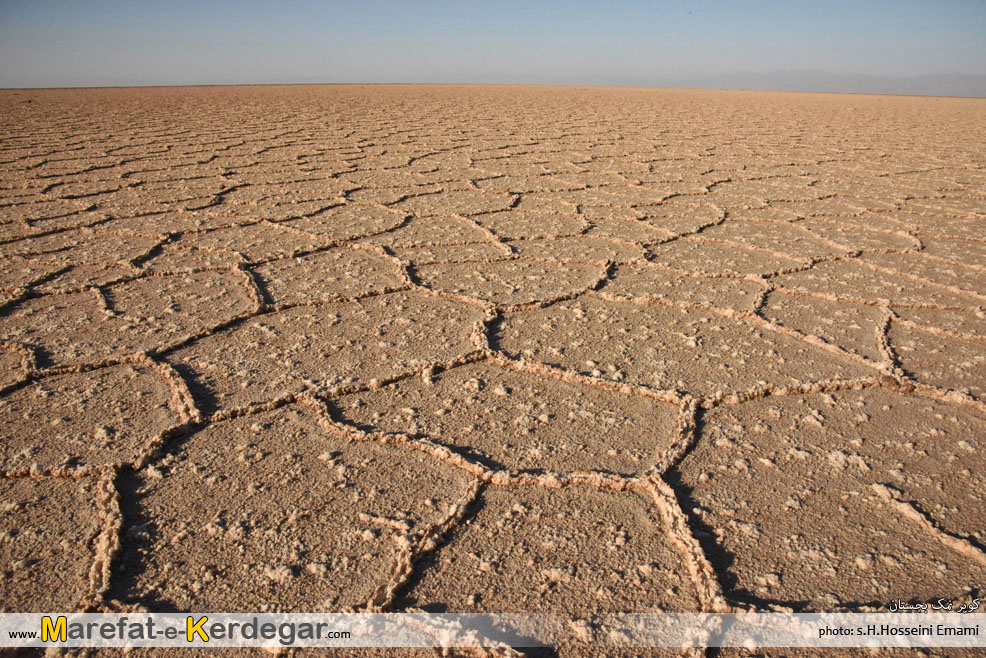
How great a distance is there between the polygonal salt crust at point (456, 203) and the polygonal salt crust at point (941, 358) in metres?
1.92

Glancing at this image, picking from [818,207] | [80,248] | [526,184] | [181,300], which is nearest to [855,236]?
[818,207]

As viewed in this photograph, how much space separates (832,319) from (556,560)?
127 centimetres

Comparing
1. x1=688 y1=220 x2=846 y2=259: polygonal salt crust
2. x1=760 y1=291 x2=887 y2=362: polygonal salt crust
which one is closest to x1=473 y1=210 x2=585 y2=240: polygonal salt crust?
x1=688 y1=220 x2=846 y2=259: polygonal salt crust

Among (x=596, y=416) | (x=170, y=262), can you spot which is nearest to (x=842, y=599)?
(x=596, y=416)

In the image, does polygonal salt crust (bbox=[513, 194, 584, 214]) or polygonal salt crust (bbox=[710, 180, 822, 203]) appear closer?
polygonal salt crust (bbox=[513, 194, 584, 214])

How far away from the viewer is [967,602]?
848 mm

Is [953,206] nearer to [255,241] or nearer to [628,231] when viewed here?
[628,231]

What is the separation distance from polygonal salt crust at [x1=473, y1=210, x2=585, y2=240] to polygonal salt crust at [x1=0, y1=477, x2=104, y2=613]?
187cm

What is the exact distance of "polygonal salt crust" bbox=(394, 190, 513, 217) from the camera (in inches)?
123

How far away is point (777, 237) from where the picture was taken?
105 inches

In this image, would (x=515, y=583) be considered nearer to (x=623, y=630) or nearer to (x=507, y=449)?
(x=623, y=630)

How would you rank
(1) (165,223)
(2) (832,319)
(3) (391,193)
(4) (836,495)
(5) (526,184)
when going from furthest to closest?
1. (5) (526,184)
2. (3) (391,193)
3. (1) (165,223)
4. (2) (832,319)
5. (4) (836,495)

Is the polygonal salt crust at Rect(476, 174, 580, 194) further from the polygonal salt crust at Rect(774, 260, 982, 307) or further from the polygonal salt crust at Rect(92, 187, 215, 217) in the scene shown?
the polygonal salt crust at Rect(774, 260, 982, 307)

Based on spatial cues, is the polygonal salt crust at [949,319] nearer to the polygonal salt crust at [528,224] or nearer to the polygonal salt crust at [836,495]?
the polygonal salt crust at [836,495]
